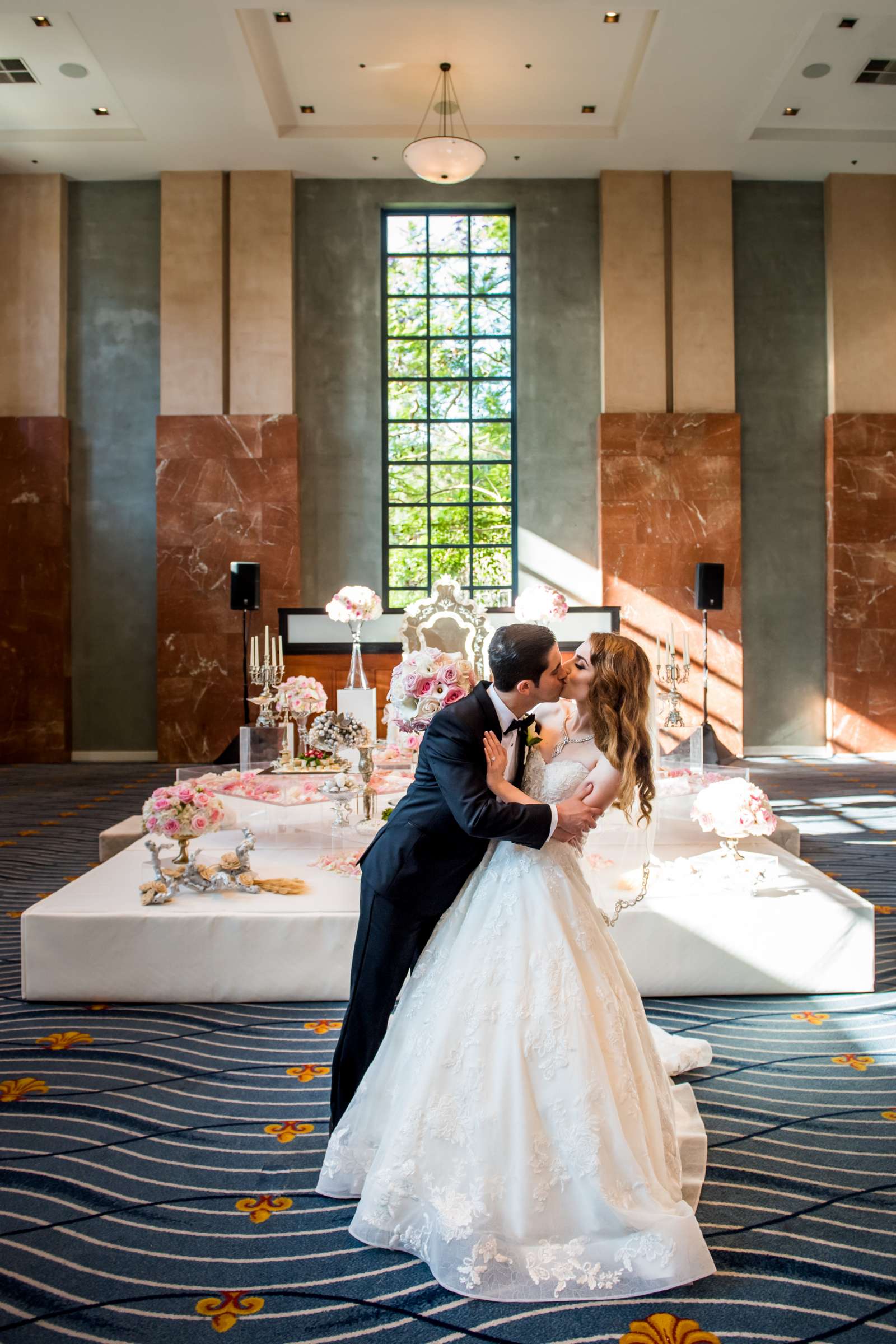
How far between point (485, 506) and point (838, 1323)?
10.2m

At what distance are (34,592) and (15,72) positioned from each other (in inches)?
206

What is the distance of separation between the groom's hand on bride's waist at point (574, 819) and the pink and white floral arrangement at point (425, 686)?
78.2 inches

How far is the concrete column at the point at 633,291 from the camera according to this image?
1117 cm

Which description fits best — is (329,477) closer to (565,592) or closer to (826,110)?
(565,592)

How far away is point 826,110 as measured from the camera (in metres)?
10.2

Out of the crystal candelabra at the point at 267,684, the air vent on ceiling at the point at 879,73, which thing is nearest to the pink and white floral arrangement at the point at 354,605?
the crystal candelabra at the point at 267,684

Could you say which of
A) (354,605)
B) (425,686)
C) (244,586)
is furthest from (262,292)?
(425,686)

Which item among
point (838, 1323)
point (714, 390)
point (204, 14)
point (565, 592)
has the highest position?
point (204, 14)

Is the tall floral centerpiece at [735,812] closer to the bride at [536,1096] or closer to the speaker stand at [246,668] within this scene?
the bride at [536,1096]

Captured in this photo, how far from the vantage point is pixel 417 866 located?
2342mm

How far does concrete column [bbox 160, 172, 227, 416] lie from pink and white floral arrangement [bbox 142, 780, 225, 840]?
8.07 m

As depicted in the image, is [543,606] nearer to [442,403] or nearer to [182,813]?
[182,813]

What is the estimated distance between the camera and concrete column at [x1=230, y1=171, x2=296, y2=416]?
36.5ft

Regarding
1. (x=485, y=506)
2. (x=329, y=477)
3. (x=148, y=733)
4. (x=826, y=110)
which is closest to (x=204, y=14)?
(x=329, y=477)
